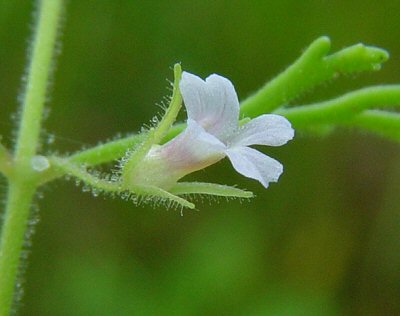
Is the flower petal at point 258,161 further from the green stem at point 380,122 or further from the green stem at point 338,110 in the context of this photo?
the green stem at point 380,122

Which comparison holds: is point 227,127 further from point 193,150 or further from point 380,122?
point 380,122

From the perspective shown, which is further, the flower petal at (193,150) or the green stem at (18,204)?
the green stem at (18,204)

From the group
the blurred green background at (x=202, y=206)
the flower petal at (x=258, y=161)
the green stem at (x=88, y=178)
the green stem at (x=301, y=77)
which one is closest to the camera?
the flower petal at (x=258, y=161)

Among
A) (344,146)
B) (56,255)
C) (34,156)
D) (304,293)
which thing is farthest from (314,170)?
(34,156)

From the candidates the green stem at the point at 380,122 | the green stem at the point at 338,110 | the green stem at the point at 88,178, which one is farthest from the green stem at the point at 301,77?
the green stem at the point at 88,178

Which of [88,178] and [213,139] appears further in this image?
[88,178]

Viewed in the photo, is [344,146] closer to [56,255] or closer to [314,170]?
[314,170]

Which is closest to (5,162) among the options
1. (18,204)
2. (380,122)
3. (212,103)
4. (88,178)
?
(18,204)
